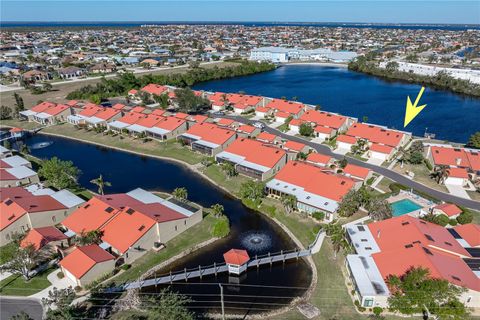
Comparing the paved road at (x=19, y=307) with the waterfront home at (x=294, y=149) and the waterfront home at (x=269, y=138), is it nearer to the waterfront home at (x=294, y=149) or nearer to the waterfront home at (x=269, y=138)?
the waterfront home at (x=294, y=149)

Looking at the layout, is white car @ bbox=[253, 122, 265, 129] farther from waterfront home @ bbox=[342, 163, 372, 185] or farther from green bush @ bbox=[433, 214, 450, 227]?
green bush @ bbox=[433, 214, 450, 227]

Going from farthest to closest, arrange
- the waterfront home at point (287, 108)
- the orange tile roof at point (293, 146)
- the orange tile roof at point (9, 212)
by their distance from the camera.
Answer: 1. the waterfront home at point (287, 108)
2. the orange tile roof at point (293, 146)
3. the orange tile roof at point (9, 212)

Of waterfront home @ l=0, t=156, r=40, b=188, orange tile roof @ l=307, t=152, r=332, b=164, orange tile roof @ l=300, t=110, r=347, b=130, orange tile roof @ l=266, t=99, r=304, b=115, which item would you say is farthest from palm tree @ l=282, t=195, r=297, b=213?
orange tile roof @ l=266, t=99, r=304, b=115

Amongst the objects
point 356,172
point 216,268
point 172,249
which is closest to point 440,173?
point 356,172

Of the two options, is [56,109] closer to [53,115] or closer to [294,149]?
[53,115]

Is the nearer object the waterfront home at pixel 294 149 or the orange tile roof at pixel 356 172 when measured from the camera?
the orange tile roof at pixel 356 172

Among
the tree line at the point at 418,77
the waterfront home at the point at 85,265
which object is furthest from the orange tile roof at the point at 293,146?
the tree line at the point at 418,77

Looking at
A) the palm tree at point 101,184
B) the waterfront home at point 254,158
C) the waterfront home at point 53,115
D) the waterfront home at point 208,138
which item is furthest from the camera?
the waterfront home at point 53,115
